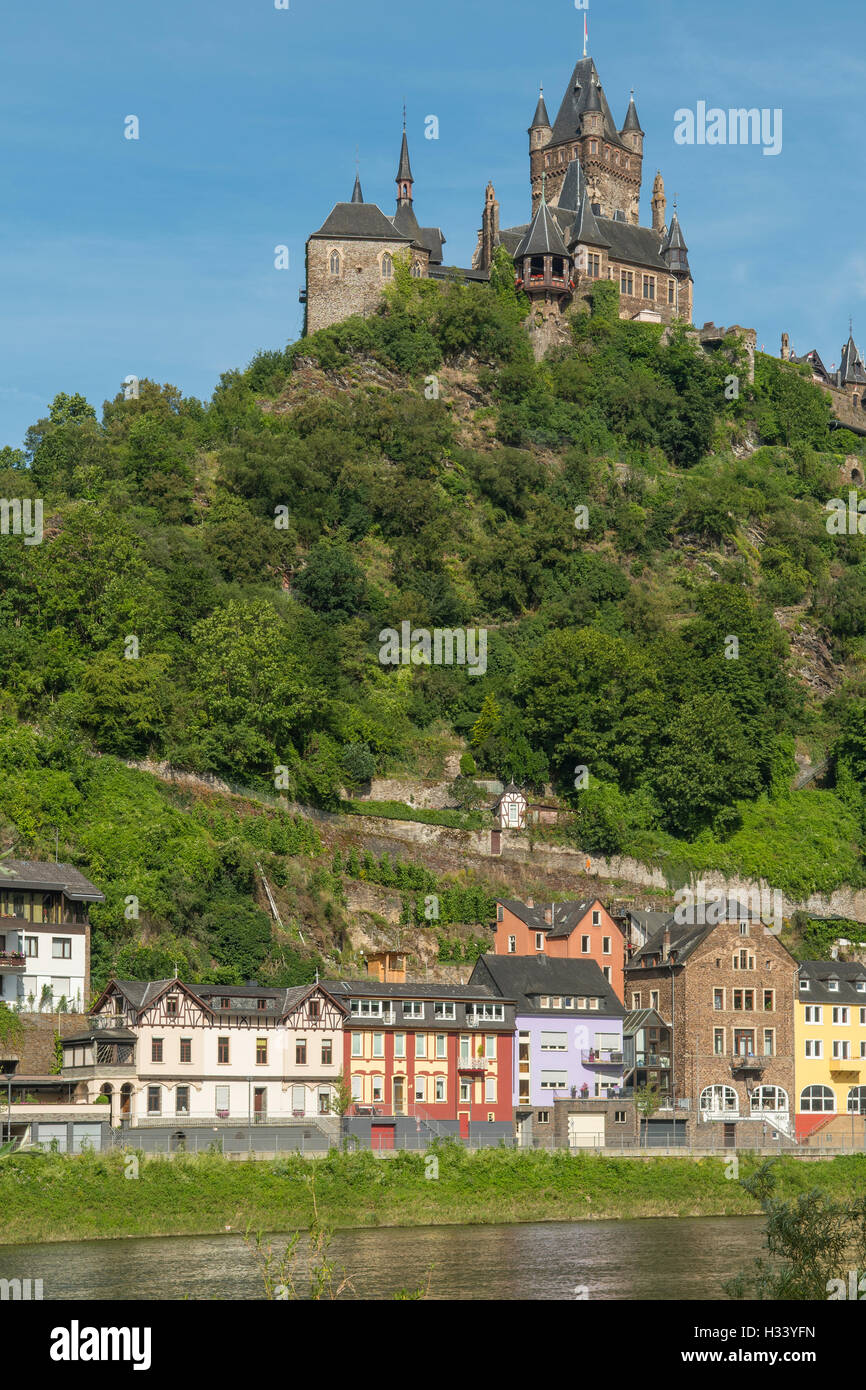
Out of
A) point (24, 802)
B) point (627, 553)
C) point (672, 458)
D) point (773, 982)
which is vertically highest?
point (672, 458)

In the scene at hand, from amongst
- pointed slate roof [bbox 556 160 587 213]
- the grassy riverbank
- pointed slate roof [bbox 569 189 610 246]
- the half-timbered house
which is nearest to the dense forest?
pointed slate roof [bbox 569 189 610 246]

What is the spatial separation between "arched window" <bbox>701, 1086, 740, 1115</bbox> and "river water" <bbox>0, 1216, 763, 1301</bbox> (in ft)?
60.0

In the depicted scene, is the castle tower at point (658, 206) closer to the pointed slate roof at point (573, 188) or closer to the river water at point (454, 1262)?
the pointed slate roof at point (573, 188)

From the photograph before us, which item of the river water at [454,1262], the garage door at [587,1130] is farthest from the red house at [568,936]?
the river water at [454,1262]

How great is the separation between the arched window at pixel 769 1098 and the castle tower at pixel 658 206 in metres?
85.5

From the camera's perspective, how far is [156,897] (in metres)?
69.1

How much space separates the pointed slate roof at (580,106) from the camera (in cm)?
13862

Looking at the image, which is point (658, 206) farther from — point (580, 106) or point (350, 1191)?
point (350, 1191)

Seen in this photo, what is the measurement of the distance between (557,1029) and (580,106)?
92.6 metres

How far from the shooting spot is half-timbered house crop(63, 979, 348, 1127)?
59.8 metres

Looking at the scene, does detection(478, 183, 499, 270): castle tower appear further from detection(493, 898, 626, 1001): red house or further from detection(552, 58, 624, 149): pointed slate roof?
detection(493, 898, 626, 1001): red house

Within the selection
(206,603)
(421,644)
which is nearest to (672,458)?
(421,644)
